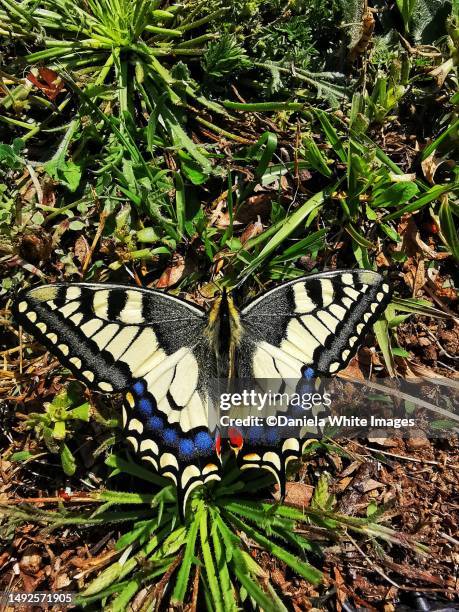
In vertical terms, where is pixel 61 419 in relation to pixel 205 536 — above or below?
above

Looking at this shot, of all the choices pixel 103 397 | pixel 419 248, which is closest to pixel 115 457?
pixel 103 397

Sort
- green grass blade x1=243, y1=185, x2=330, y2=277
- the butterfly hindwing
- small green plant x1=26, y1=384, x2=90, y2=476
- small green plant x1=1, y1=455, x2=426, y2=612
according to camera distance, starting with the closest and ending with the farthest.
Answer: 1. the butterfly hindwing
2. small green plant x1=1, y1=455, x2=426, y2=612
3. small green plant x1=26, y1=384, x2=90, y2=476
4. green grass blade x1=243, y1=185, x2=330, y2=277

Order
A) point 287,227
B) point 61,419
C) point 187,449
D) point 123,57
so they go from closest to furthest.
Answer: point 187,449 < point 61,419 < point 287,227 < point 123,57

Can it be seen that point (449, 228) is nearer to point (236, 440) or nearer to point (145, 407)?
point (236, 440)

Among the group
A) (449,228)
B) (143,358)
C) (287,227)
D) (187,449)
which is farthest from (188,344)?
(449,228)

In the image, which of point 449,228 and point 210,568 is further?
point 449,228

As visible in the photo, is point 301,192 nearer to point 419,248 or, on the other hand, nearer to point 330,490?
point 419,248

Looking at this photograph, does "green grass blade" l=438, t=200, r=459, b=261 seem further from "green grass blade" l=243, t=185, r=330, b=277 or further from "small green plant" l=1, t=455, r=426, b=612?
"small green plant" l=1, t=455, r=426, b=612

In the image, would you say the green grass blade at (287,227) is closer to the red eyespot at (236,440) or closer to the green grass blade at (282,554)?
the red eyespot at (236,440)

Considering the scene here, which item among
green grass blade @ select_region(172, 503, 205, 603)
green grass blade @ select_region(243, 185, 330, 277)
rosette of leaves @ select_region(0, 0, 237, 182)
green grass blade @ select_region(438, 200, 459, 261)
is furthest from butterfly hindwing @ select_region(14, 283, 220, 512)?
green grass blade @ select_region(438, 200, 459, 261)
